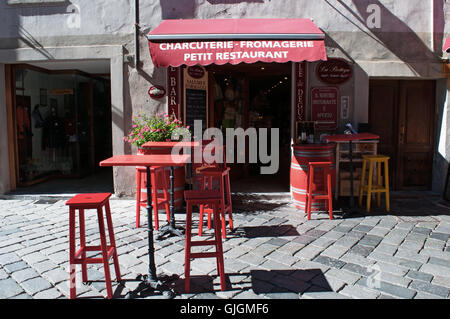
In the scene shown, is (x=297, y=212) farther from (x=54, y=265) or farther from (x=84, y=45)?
Answer: (x=84, y=45)

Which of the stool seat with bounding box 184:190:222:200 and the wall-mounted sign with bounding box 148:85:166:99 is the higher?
the wall-mounted sign with bounding box 148:85:166:99

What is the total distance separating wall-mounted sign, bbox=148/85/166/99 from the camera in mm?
6328

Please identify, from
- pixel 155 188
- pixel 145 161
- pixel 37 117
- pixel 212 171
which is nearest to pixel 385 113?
pixel 212 171

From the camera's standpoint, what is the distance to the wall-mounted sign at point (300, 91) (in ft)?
20.7

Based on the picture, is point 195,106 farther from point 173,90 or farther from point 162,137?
point 162,137

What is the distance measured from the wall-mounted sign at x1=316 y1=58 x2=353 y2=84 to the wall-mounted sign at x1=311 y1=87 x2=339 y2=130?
168mm

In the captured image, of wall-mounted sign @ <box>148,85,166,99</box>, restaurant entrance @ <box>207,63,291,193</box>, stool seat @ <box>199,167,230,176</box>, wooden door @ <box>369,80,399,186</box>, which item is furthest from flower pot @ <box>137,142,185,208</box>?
wooden door @ <box>369,80,399,186</box>

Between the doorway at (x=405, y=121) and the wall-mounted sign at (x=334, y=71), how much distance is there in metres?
0.78

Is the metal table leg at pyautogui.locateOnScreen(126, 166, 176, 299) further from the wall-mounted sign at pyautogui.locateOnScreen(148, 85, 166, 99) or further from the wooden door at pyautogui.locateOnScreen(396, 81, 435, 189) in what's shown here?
the wooden door at pyautogui.locateOnScreen(396, 81, 435, 189)

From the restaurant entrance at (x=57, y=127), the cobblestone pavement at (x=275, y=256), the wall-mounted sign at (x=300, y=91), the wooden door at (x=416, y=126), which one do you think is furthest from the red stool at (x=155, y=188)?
the wooden door at (x=416, y=126)

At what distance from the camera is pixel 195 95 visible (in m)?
6.72

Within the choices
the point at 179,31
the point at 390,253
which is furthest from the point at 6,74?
the point at 390,253

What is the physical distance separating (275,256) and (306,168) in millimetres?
2135
